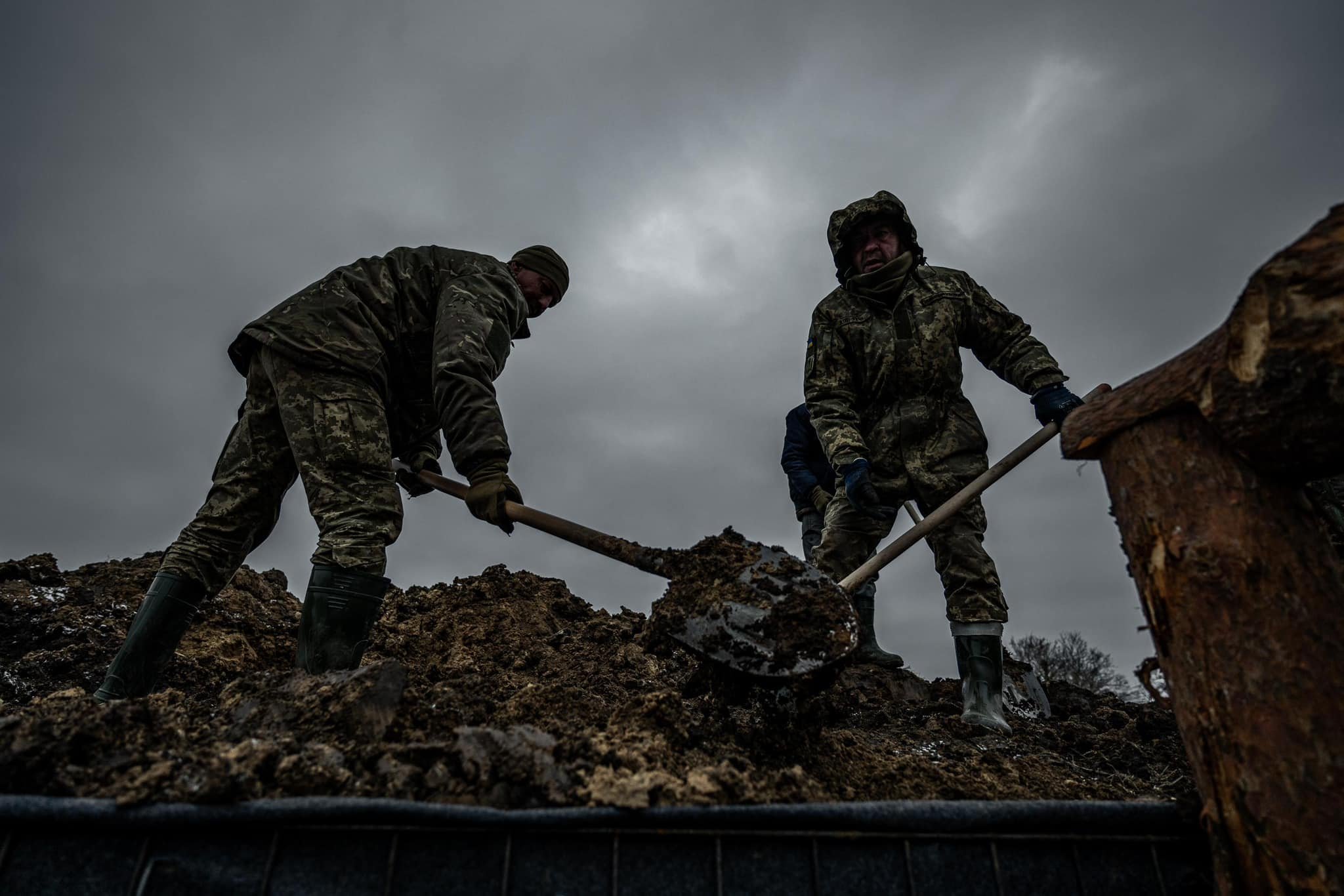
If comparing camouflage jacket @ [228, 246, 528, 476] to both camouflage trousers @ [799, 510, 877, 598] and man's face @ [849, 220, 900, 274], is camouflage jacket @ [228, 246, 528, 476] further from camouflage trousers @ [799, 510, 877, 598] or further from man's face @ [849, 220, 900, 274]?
camouflage trousers @ [799, 510, 877, 598]

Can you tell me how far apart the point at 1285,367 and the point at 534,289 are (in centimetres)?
290

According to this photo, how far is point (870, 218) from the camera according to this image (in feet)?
12.5

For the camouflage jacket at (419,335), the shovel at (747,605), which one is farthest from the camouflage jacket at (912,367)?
the camouflage jacket at (419,335)

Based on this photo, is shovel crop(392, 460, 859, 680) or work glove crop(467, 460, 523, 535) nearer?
shovel crop(392, 460, 859, 680)

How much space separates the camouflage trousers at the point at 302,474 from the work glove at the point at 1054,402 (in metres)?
2.87

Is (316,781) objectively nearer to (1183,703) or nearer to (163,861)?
(163,861)

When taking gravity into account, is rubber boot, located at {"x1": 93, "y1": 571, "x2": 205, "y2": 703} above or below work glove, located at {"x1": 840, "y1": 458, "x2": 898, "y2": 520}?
below

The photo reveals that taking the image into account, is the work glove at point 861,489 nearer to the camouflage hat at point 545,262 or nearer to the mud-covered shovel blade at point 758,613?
the mud-covered shovel blade at point 758,613

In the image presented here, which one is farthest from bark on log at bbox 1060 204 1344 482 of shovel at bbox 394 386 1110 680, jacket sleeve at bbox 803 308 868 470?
jacket sleeve at bbox 803 308 868 470

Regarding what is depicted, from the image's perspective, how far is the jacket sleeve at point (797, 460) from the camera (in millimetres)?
5562

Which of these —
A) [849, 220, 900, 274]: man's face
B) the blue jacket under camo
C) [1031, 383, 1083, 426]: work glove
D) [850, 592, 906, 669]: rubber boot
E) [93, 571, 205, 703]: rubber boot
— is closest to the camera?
[93, 571, 205, 703]: rubber boot

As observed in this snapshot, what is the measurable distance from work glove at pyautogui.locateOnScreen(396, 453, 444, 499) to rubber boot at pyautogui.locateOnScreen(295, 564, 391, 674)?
92 centimetres

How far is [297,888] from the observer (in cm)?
111

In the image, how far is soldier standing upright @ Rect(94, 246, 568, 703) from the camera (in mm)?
2205
